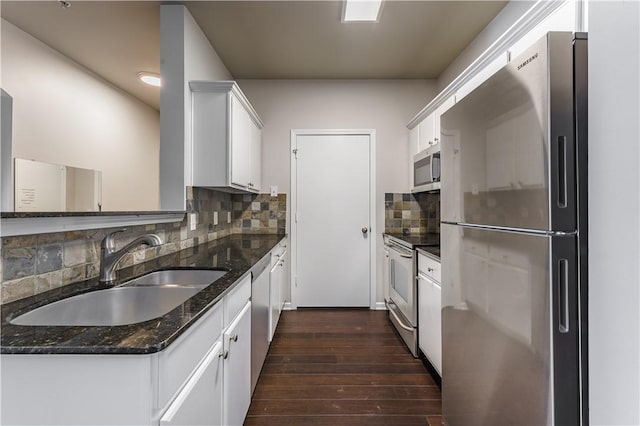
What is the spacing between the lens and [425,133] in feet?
9.29

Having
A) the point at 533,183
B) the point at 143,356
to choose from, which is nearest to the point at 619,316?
the point at 533,183


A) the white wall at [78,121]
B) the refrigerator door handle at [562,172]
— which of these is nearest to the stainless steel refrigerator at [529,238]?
the refrigerator door handle at [562,172]

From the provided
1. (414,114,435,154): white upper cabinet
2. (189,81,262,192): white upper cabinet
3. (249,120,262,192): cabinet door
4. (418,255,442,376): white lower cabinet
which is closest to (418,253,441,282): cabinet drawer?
(418,255,442,376): white lower cabinet

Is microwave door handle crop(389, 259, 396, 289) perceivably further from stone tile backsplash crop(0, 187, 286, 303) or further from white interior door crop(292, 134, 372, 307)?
stone tile backsplash crop(0, 187, 286, 303)

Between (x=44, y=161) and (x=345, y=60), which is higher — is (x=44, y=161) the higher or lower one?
the lower one

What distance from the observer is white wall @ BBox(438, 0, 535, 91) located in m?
→ 1.97

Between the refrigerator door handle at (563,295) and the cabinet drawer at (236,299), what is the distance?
115 centimetres

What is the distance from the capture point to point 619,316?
72 centimetres

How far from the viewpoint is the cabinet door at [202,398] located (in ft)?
2.54

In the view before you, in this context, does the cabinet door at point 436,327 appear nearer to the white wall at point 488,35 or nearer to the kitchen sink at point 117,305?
the kitchen sink at point 117,305

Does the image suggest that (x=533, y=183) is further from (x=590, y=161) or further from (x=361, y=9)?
(x=361, y=9)

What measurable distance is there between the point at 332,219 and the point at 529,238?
2.53 m

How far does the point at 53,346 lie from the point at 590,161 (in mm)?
1455

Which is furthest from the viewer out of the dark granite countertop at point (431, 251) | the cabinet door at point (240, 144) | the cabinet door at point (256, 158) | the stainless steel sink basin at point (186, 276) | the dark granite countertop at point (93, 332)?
the cabinet door at point (256, 158)
